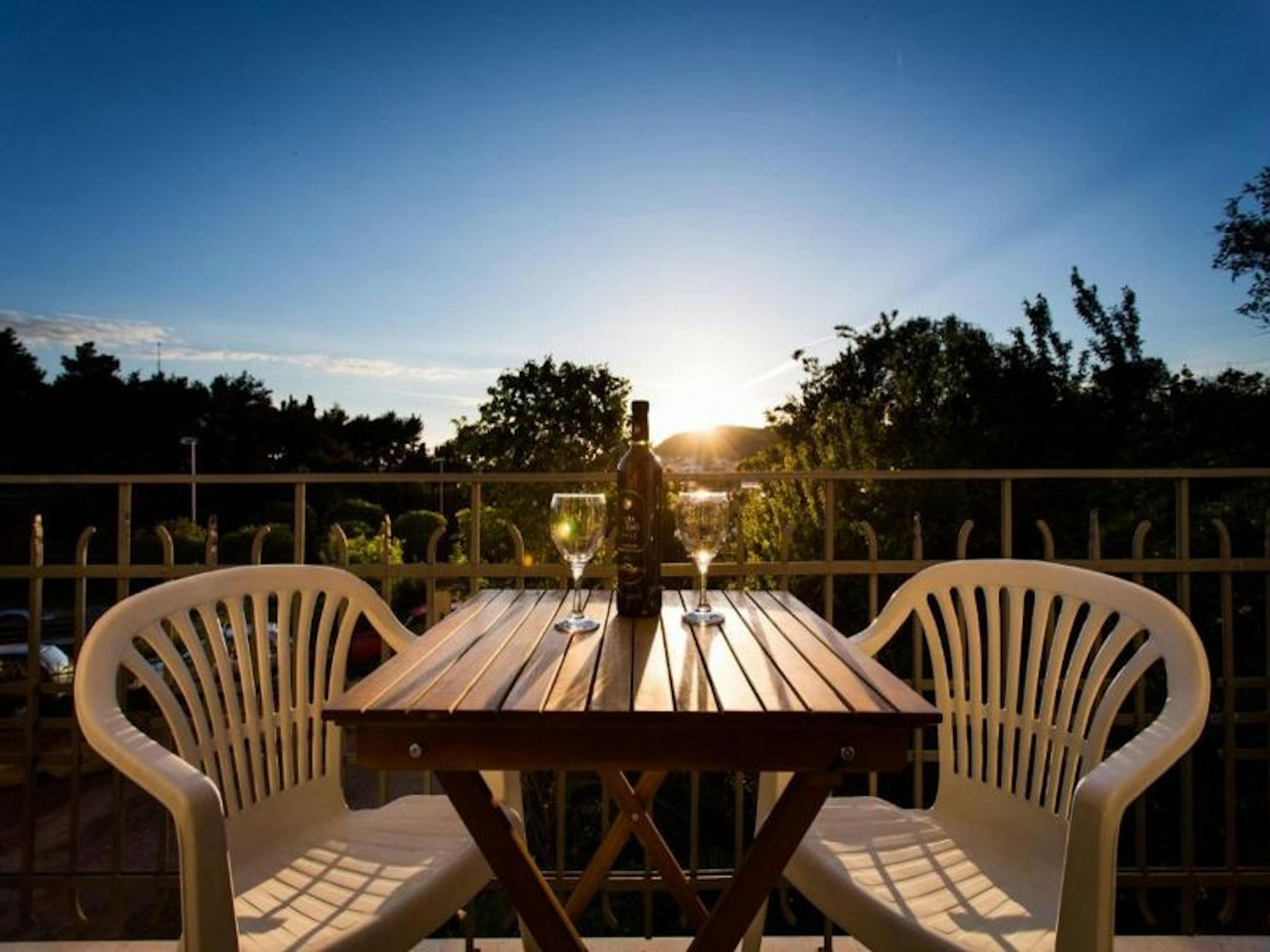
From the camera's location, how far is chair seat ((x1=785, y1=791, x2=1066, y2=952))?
48.5 inches

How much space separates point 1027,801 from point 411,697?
1223mm

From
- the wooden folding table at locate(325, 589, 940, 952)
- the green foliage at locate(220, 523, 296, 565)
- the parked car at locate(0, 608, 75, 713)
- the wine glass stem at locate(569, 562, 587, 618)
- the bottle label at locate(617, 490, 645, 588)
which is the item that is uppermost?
the bottle label at locate(617, 490, 645, 588)

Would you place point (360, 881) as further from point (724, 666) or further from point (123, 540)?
point (123, 540)

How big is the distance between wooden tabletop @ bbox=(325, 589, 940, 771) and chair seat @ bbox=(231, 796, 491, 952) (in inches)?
Result: 15.2

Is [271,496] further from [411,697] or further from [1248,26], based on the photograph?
[411,697]

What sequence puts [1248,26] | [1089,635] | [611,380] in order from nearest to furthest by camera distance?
[1089,635]
[1248,26]
[611,380]

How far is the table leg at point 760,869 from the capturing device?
1077mm

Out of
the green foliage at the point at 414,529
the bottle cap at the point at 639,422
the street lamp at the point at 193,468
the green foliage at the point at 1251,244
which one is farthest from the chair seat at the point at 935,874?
the street lamp at the point at 193,468

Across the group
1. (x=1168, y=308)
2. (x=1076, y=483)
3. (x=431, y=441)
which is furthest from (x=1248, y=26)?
(x=431, y=441)

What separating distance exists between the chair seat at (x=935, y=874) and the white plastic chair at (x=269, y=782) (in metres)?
0.63

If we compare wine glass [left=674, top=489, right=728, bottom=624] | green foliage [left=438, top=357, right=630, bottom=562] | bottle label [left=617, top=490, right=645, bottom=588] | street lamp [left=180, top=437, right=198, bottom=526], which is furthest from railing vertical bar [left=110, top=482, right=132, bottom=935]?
street lamp [left=180, top=437, right=198, bottom=526]

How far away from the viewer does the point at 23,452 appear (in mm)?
26938

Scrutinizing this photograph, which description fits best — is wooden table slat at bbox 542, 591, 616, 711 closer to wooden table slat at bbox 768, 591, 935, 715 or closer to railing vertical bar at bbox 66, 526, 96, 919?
wooden table slat at bbox 768, 591, 935, 715

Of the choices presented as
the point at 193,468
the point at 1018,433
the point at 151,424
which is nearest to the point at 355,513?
the point at 193,468
